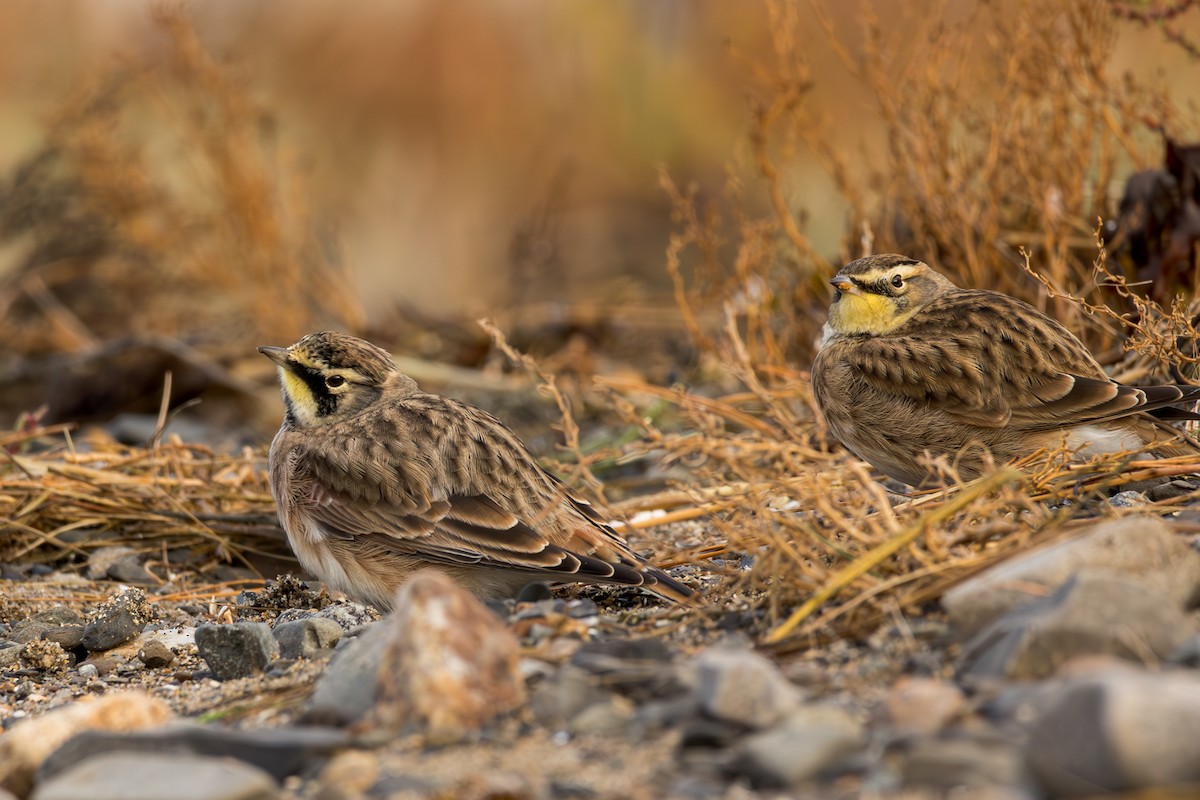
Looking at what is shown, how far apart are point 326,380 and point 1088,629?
3379 mm

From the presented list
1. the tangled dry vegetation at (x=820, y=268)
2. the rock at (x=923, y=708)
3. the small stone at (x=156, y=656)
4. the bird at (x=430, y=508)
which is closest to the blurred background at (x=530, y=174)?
the tangled dry vegetation at (x=820, y=268)

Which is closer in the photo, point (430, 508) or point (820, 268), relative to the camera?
point (430, 508)

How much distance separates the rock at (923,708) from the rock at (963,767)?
0.17 metres

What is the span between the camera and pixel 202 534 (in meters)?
6.24

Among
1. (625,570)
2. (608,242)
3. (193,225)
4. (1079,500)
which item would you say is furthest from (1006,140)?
(608,242)

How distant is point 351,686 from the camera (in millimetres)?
3371

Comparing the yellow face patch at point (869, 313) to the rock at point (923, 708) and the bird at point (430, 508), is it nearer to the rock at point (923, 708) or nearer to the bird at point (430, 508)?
the bird at point (430, 508)

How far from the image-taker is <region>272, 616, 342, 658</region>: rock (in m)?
4.32

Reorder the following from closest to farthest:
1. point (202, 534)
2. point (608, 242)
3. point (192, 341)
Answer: point (202, 534) → point (192, 341) → point (608, 242)

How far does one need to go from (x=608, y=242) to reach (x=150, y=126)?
524 cm

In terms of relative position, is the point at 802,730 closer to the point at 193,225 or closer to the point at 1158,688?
the point at 1158,688

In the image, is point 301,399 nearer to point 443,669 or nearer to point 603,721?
point 443,669

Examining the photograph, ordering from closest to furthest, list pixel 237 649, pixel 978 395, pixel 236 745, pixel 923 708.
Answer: pixel 923 708 < pixel 236 745 < pixel 237 649 < pixel 978 395

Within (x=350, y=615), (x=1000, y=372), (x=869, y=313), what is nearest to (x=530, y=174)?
(x=869, y=313)
